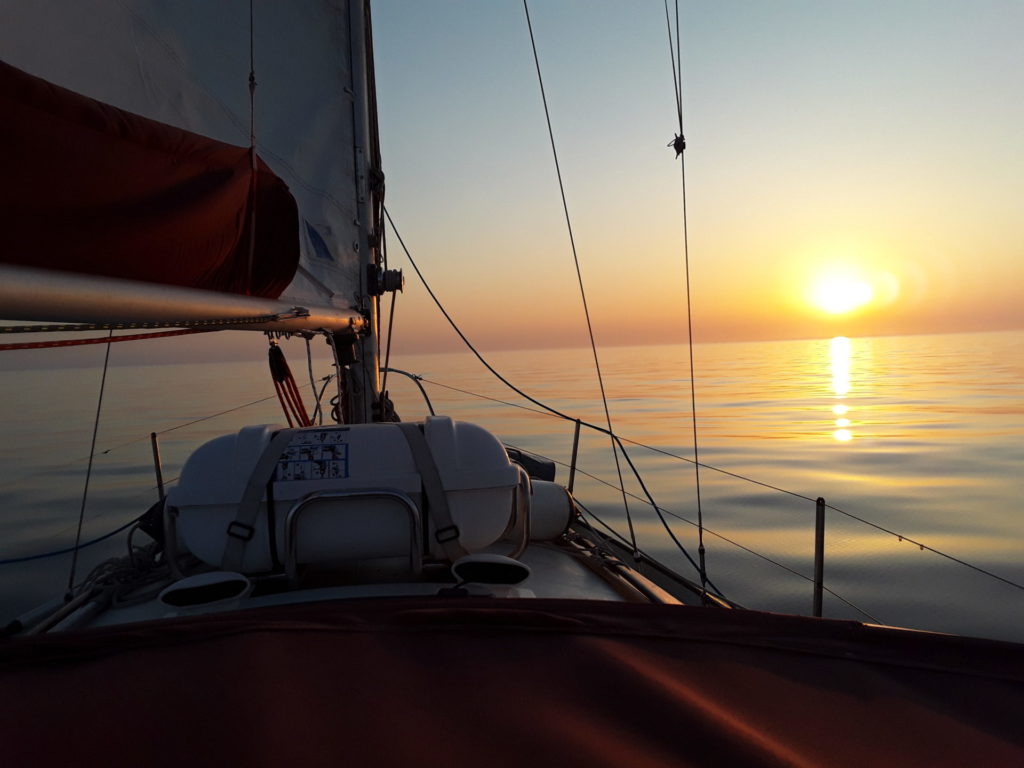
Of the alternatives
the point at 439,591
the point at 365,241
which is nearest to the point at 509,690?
the point at 439,591

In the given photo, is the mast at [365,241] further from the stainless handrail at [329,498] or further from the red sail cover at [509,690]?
the red sail cover at [509,690]

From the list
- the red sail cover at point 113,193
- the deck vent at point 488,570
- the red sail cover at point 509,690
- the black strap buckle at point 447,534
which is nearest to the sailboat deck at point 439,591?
the deck vent at point 488,570

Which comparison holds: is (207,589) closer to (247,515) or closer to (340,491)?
(247,515)

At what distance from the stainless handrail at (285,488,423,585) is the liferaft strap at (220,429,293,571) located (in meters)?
0.12

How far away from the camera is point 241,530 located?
6.87 ft

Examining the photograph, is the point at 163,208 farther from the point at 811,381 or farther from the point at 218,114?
the point at 811,381

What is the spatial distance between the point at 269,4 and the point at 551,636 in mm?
2826

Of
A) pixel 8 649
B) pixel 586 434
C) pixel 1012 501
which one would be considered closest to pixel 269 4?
pixel 8 649

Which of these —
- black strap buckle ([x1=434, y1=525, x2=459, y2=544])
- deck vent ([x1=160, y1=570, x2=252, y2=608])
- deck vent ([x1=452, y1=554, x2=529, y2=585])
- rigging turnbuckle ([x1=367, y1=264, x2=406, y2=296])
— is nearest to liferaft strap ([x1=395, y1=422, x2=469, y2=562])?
black strap buckle ([x1=434, y1=525, x2=459, y2=544])

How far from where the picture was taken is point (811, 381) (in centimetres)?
2897

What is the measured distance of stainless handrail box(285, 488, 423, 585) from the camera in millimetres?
2049

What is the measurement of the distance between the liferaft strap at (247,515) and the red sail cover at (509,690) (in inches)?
28.9

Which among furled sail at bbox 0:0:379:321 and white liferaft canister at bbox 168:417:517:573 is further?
white liferaft canister at bbox 168:417:517:573

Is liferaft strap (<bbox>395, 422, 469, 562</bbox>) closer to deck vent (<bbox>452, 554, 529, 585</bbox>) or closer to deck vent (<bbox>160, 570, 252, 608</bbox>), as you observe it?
deck vent (<bbox>452, 554, 529, 585</bbox>)
